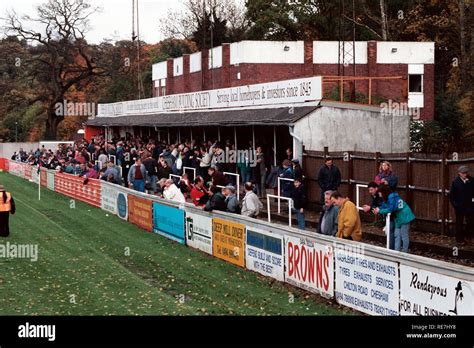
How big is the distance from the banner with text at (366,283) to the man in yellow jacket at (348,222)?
0.91 m

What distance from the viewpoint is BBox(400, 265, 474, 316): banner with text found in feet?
38.9

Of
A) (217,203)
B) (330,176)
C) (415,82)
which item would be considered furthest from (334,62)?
(217,203)

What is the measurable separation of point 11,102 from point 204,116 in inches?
2298

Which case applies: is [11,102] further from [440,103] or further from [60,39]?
[440,103]

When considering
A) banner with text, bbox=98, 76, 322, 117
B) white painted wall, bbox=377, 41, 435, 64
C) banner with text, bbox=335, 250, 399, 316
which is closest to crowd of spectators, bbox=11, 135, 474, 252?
banner with text, bbox=335, 250, 399, 316

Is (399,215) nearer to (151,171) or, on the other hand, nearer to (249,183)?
(249,183)

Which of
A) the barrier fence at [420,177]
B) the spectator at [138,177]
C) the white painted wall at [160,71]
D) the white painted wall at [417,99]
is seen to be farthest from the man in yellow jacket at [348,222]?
the white painted wall at [160,71]

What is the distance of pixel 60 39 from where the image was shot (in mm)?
80375

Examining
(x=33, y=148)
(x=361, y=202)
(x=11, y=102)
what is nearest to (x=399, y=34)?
(x=33, y=148)

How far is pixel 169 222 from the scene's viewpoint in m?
25.7

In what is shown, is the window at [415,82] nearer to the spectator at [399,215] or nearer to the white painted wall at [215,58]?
the white painted wall at [215,58]

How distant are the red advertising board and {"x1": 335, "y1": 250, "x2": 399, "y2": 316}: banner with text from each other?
853 inches

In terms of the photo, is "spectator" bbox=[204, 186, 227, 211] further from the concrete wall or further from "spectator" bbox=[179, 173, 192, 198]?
the concrete wall

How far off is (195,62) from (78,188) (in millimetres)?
20822
